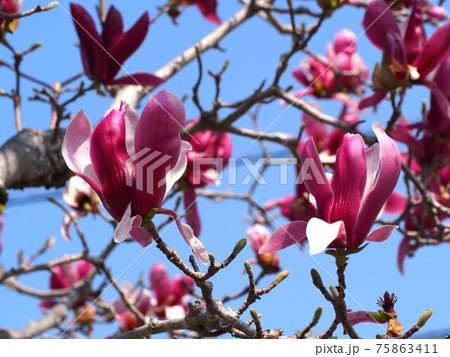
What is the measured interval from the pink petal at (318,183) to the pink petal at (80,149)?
316mm

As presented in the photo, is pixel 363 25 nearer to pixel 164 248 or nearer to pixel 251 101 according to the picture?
pixel 251 101

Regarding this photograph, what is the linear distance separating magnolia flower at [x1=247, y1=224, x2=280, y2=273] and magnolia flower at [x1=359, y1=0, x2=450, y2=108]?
66cm

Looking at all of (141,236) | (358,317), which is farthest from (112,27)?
(358,317)

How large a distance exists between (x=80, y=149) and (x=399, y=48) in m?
0.83

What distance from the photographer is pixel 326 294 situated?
98cm

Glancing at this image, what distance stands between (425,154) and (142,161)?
40.8 inches

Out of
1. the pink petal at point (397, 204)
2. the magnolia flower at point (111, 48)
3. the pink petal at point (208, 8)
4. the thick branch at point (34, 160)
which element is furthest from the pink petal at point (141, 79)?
the pink petal at point (397, 204)

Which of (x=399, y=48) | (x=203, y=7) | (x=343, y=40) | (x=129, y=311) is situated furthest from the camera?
(x=343, y=40)

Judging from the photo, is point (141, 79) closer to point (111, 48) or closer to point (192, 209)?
point (111, 48)

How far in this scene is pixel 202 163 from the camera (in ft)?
6.44

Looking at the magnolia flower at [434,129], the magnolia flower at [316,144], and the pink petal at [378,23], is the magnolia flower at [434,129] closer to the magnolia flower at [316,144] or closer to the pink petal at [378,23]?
the pink petal at [378,23]

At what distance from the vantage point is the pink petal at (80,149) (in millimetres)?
993

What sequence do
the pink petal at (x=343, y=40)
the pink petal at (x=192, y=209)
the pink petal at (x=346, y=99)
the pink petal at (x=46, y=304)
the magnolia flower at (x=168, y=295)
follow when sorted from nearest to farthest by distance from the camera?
the pink petal at (x=192, y=209)
the magnolia flower at (x=168, y=295)
the pink petal at (x=346, y=99)
the pink petal at (x=46, y=304)
the pink petal at (x=343, y=40)
